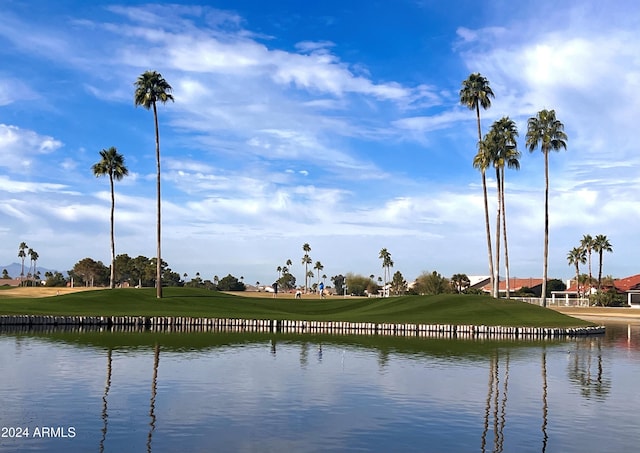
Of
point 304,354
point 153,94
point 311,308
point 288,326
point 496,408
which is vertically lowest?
point 288,326

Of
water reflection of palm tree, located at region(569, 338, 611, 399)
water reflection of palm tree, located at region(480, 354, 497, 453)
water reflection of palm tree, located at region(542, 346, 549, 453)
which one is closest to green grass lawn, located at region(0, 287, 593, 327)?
water reflection of palm tree, located at region(569, 338, 611, 399)

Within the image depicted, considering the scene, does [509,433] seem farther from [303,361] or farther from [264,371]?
[303,361]

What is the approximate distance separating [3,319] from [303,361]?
37.1m

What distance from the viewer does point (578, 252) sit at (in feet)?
568

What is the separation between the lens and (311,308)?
3435 inches

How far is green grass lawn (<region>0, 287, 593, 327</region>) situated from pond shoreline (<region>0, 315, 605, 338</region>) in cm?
247

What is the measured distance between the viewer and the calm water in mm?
19250

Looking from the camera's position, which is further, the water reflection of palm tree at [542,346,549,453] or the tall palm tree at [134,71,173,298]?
the tall palm tree at [134,71,173,298]

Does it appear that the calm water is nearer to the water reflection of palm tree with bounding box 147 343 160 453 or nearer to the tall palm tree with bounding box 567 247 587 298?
the water reflection of palm tree with bounding box 147 343 160 453

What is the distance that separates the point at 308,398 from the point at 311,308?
61.7m

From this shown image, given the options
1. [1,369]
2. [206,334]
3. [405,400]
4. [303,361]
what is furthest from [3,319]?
[405,400]

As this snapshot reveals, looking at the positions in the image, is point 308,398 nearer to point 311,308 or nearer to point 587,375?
point 587,375

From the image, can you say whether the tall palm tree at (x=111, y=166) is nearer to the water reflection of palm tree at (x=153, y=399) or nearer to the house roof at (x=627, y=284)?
the water reflection of palm tree at (x=153, y=399)

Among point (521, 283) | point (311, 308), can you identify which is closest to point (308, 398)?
point (311, 308)
